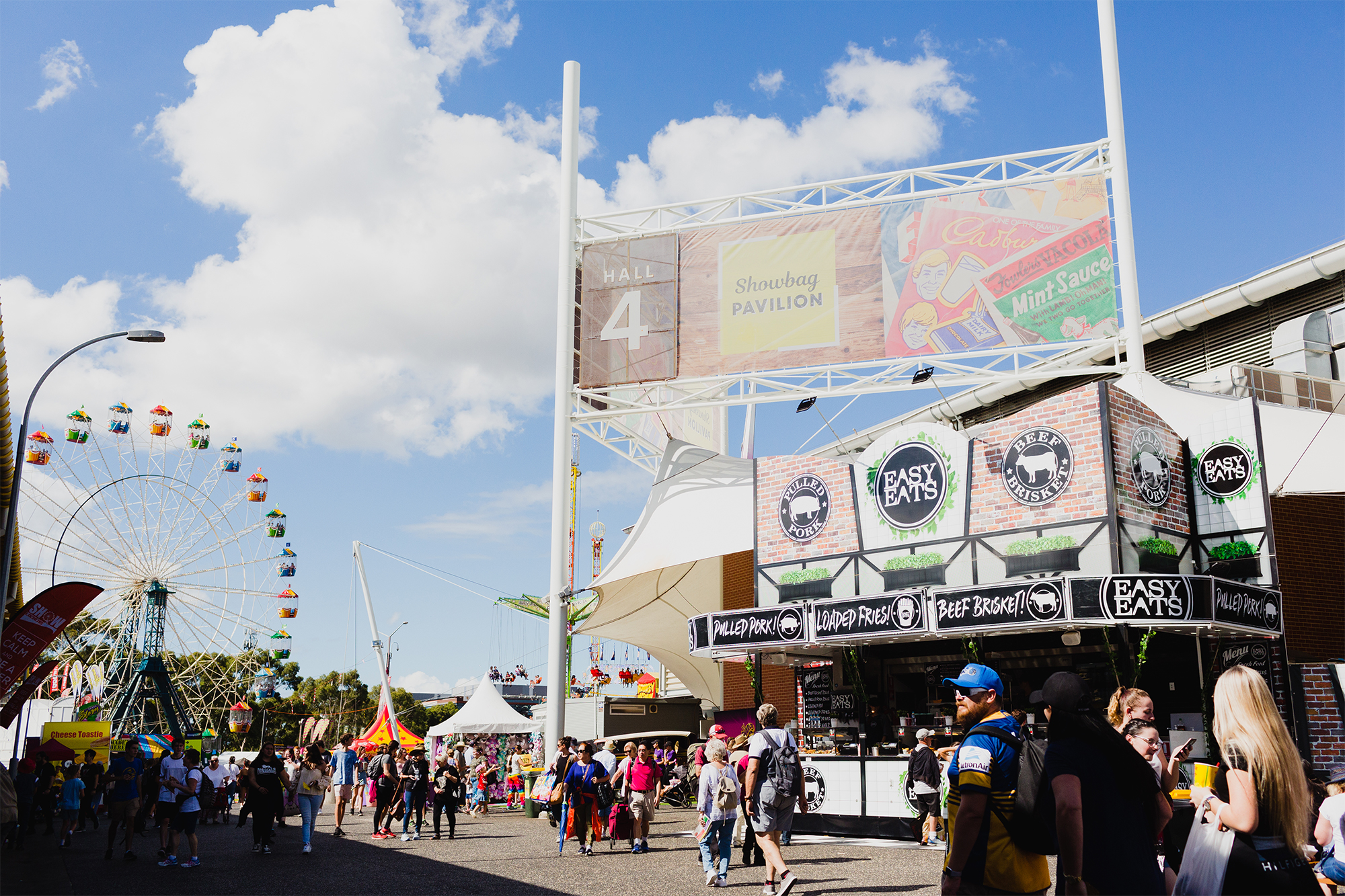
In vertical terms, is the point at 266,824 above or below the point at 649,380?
below

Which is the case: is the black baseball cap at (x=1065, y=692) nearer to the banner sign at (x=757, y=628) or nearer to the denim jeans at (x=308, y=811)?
the denim jeans at (x=308, y=811)

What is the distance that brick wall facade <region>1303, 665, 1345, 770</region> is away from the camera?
15797mm

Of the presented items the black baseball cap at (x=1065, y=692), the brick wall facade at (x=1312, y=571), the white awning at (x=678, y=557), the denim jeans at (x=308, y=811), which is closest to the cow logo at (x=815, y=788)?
the white awning at (x=678, y=557)

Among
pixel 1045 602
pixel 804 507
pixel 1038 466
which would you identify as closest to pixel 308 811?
pixel 804 507

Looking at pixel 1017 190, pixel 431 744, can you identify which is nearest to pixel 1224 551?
pixel 1017 190

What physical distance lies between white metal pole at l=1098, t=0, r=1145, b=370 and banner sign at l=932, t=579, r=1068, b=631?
743 centimetres

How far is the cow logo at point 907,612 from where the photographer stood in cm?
1688

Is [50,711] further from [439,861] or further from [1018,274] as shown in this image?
[1018,274]

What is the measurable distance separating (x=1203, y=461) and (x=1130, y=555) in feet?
8.57

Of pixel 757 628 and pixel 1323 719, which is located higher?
pixel 757 628

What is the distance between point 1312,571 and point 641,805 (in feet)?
40.7

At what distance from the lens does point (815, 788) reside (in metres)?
16.6

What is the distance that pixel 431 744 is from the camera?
42062 millimetres

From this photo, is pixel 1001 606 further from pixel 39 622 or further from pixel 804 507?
pixel 39 622
